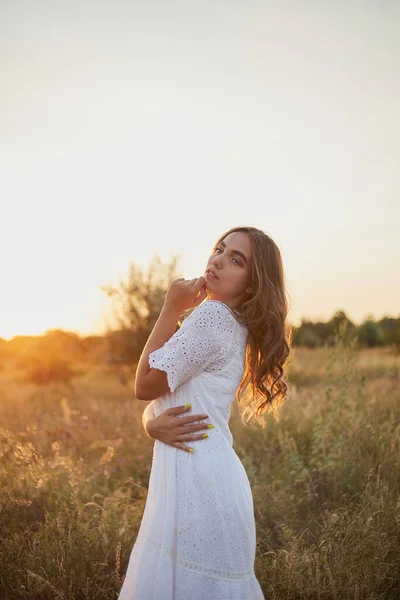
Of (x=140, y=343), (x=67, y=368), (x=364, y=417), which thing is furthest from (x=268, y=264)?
(x=67, y=368)

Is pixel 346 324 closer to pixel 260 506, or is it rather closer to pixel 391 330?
pixel 260 506

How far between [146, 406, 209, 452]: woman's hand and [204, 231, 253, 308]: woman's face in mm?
565

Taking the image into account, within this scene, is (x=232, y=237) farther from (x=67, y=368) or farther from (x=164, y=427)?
(x=67, y=368)

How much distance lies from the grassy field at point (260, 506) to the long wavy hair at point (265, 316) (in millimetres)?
1241

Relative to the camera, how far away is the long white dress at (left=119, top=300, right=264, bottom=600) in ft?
7.73

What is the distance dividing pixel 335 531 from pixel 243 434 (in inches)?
100

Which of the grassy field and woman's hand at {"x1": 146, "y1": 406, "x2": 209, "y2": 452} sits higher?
woman's hand at {"x1": 146, "y1": 406, "x2": 209, "y2": 452}

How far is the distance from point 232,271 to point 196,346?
472mm

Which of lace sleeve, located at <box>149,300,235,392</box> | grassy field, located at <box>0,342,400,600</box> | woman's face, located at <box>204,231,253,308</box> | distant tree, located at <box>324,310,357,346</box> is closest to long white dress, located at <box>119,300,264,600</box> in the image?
lace sleeve, located at <box>149,300,235,392</box>

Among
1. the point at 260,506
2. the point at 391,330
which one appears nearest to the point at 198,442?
the point at 260,506

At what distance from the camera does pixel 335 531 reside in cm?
395

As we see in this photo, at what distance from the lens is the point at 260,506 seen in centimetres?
453

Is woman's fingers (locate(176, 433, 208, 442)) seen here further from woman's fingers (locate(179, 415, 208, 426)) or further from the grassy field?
the grassy field

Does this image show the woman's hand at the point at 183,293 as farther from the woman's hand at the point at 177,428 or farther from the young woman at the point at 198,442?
the woman's hand at the point at 177,428
